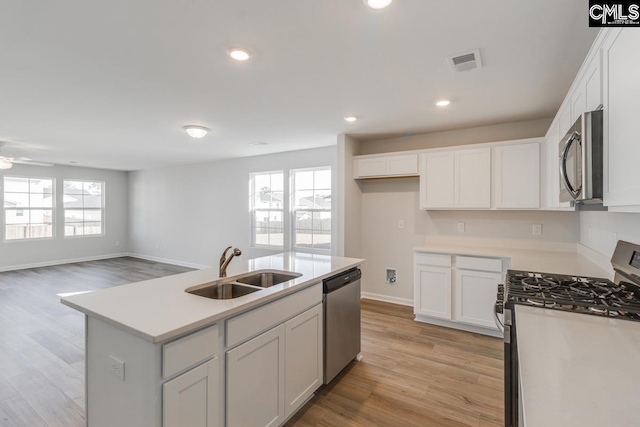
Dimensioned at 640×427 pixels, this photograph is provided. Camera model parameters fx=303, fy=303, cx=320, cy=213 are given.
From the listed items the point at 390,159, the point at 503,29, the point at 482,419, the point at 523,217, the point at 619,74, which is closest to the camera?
the point at 619,74

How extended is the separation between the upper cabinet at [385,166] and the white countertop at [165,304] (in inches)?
A: 91.5

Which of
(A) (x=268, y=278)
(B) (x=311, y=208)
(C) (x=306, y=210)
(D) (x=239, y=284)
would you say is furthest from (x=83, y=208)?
(D) (x=239, y=284)

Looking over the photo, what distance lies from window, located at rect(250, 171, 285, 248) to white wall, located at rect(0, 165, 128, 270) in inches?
196

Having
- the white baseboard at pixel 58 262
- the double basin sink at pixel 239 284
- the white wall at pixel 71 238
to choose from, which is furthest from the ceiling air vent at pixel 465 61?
the white baseboard at pixel 58 262

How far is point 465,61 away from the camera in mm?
2207

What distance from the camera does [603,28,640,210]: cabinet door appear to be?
105 cm

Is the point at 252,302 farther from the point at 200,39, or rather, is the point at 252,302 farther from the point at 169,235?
the point at 169,235

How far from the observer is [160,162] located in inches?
277

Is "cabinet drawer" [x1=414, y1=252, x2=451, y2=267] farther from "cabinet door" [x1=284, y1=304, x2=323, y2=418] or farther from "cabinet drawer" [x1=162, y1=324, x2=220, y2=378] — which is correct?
"cabinet drawer" [x1=162, y1=324, x2=220, y2=378]

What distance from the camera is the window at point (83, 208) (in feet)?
25.3

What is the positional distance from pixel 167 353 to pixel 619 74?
2.15 m

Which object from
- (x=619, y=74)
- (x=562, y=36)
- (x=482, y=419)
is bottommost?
(x=482, y=419)

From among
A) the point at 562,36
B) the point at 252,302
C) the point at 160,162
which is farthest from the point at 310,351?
the point at 160,162

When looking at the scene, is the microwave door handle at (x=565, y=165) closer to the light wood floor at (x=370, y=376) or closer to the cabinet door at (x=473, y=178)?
the light wood floor at (x=370, y=376)
